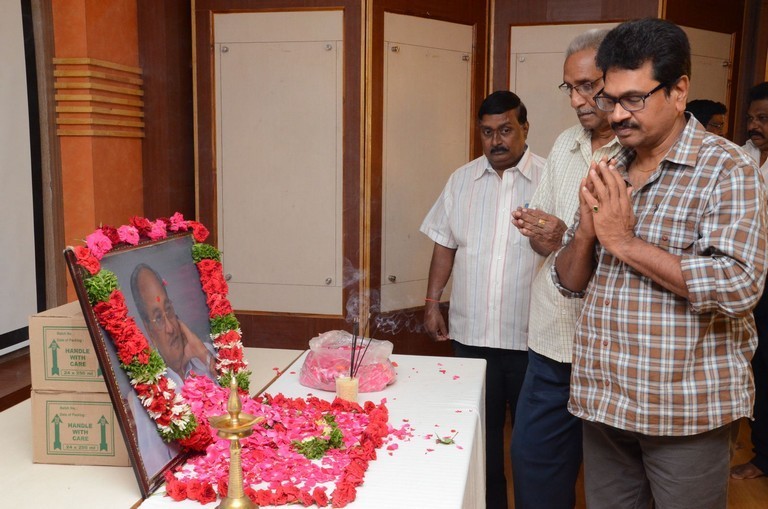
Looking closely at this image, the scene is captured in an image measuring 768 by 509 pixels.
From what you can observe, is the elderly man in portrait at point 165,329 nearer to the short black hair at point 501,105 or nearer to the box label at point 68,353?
the box label at point 68,353

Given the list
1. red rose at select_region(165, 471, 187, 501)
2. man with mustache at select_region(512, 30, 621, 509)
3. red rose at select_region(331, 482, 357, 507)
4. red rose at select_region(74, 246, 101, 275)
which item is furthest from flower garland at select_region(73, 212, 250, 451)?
man with mustache at select_region(512, 30, 621, 509)

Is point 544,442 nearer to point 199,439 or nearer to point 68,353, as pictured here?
point 199,439

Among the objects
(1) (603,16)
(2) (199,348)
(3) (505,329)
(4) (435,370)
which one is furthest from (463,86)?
(2) (199,348)

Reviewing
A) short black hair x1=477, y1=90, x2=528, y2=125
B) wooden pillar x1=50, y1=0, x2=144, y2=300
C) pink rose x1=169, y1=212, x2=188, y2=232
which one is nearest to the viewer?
pink rose x1=169, y1=212, x2=188, y2=232

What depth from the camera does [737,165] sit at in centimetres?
164

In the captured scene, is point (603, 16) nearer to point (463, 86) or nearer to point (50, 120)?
point (463, 86)

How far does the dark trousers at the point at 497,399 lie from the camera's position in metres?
3.05

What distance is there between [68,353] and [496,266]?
72.9 inches

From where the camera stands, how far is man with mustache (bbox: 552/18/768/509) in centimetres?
162

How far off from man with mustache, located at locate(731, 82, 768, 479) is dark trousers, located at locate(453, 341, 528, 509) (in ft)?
4.37

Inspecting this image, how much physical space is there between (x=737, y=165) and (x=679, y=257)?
0.24 meters

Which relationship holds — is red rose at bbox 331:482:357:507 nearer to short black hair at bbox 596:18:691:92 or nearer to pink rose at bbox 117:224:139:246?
pink rose at bbox 117:224:139:246

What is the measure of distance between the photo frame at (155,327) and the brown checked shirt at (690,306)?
1.02 meters

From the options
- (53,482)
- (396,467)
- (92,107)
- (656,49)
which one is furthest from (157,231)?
(92,107)
